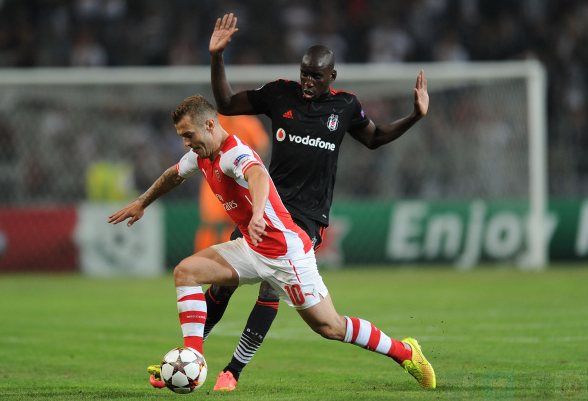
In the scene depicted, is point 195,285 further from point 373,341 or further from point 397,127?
point 397,127

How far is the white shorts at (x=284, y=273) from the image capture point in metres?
5.91

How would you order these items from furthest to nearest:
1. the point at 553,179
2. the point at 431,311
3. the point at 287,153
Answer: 1. the point at 553,179
2. the point at 431,311
3. the point at 287,153

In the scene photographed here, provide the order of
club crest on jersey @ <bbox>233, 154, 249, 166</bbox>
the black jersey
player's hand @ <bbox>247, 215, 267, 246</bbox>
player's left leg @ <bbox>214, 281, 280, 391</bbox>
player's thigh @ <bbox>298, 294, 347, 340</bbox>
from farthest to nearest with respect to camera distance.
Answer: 1. the black jersey
2. player's left leg @ <bbox>214, 281, 280, 391</bbox>
3. player's thigh @ <bbox>298, 294, 347, 340</bbox>
4. club crest on jersey @ <bbox>233, 154, 249, 166</bbox>
5. player's hand @ <bbox>247, 215, 267, 246</bbox>

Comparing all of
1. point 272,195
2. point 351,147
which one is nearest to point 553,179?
point 351,147

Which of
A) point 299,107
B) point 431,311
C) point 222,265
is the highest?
point 299,107

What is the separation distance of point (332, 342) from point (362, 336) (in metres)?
3.07

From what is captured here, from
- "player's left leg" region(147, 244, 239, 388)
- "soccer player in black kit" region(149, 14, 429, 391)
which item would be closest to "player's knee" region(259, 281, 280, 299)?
"soccer player in black kit" region(149, 14, 429, 391)

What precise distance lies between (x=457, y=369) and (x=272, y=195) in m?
2.10

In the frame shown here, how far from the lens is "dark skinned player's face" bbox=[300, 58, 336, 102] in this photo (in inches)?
254

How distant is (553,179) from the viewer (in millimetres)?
19125

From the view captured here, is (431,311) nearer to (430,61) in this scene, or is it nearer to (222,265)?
(222,265)

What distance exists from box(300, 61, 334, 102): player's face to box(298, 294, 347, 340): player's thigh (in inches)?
56.8

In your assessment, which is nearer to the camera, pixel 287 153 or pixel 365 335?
pixel 365 335

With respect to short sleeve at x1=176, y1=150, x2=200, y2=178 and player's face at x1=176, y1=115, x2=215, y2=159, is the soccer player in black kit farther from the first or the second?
player's face at x1=176, y1=115, x2=215, y2=159
